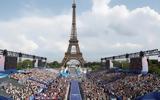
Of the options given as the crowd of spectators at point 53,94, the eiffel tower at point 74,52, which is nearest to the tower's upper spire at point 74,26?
the eiffel tower at point 74,52

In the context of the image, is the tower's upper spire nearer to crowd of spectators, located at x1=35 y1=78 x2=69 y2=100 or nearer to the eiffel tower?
the eiffel tower

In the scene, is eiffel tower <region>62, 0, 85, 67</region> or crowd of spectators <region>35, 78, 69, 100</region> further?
eiffel tower <region>62, 0, 85, 67</region>

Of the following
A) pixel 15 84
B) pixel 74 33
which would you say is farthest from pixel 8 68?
pixel 74 33

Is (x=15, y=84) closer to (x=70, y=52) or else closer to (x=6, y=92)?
(x=6, y=92)

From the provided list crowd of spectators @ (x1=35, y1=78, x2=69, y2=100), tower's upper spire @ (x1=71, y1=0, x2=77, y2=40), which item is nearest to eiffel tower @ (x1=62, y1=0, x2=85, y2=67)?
tower's upper spire @ (x1=71, y1=0, x2=77, y2=40)

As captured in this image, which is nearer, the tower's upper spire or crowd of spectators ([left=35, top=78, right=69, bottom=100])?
crowd of spectators ([left=35, top=78, right=69, bottom=100])

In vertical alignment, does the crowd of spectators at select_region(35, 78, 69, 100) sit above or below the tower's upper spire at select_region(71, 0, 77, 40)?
below

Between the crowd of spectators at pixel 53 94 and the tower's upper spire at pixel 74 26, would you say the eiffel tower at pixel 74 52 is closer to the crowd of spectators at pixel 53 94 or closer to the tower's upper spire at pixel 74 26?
the tower's upper spire at pixel 74 26

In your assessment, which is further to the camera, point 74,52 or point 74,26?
point 74,52

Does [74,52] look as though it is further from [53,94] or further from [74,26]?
[53,94]

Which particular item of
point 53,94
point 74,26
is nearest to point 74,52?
point 74,26

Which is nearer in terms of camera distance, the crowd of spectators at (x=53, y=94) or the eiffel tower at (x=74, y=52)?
the crowd of spectators at (x=53, y=94)
